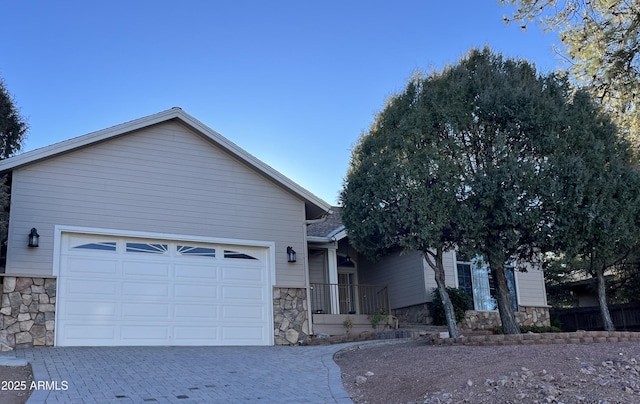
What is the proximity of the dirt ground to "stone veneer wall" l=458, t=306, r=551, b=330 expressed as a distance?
12.0 meters

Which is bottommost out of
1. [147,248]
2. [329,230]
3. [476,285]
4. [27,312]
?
[27,312]

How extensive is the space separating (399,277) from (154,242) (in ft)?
27.3

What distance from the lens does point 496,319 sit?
1866 centimetres

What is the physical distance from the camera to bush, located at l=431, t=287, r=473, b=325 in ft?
57.3

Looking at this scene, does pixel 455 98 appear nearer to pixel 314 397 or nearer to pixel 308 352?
pixel 308 352

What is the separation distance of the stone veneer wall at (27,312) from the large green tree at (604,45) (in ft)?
33.8

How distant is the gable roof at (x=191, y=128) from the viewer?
12.3 metres

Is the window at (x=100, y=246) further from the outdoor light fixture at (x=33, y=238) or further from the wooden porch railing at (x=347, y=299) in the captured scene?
the wooden porch railing at (x=347, y=299)

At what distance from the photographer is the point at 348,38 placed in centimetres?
1490

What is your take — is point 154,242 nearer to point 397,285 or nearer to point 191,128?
point 191,128

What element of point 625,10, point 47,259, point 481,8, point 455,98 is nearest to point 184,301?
point 47,259

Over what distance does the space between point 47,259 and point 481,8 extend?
9.87 m

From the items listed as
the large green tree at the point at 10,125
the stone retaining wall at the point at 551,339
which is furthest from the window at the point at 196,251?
the large green tree at the point at 10,125

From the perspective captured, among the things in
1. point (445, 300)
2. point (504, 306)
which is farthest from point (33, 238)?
point (504, 306)
